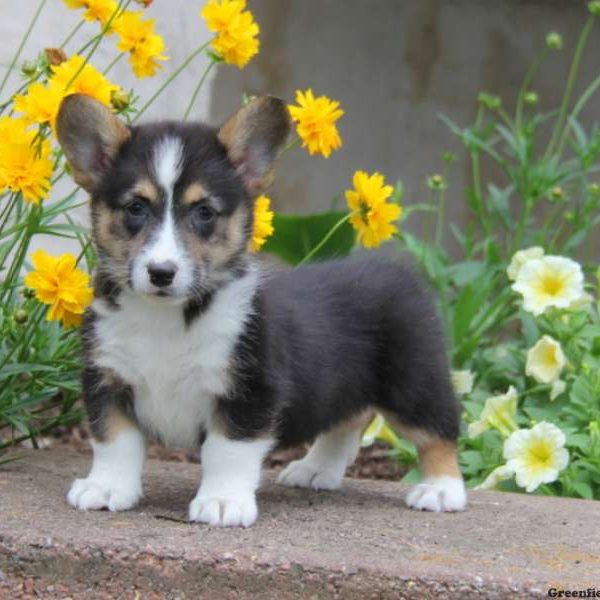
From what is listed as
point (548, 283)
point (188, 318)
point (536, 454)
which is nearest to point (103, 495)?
point (188, 318)

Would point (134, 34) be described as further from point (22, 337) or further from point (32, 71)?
point (22, 337)

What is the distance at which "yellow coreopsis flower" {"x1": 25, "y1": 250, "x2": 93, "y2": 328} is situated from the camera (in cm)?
412

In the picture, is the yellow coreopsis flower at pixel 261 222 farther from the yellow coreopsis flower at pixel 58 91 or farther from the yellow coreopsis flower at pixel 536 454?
the yellow coreopsis flower at pixel 536 454

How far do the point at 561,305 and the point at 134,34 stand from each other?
7.16ft

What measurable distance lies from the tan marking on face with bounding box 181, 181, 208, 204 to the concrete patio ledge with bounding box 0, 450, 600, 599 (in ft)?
2.95

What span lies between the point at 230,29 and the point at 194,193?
0.77 m

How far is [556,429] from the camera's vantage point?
5152 millimetres

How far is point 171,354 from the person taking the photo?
394cm

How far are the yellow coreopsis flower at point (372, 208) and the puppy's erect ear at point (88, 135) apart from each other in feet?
2.83

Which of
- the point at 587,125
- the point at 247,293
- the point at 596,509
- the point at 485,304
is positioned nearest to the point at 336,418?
the point at 247,293

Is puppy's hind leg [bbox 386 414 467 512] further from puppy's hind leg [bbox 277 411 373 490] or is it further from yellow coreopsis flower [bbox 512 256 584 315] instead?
yellow coreopsis flower [bbox 512 256 584 315]

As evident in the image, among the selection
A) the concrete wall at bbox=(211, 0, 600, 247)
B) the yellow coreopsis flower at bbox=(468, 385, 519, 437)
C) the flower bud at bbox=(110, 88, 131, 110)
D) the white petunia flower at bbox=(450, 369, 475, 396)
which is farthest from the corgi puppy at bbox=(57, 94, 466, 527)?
the concrete wall at bbox=(211, 0, 600, 247)

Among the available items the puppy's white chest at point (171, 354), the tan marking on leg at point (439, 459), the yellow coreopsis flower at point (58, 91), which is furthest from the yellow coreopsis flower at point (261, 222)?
the tan marking on leg at point (439, 459)

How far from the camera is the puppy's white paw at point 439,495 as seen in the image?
14.5ft
